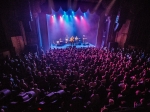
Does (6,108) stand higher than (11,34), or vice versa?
(11,34)

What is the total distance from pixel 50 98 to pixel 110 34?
1583 centimetres

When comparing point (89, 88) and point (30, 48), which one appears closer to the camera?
point (89, 88)

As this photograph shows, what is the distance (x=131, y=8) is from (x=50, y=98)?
15152 mm

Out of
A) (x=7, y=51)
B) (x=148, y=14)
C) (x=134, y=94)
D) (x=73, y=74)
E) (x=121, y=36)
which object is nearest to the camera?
(x=134, y=94)

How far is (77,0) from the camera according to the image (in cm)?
1517

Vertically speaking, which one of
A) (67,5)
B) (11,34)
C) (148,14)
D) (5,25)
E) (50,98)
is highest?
(67,5)

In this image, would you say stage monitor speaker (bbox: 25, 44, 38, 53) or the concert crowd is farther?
stage monitor speaker (bbox: 25, 44, 38, 53)

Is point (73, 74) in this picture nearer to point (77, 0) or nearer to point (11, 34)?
point (11, 34)

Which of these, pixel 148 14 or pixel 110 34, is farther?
pixel 110 34

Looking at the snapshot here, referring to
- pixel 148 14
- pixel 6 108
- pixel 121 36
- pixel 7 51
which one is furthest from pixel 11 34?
pixel 148 14

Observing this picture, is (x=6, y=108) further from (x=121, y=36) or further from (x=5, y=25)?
(x=121, y=36)

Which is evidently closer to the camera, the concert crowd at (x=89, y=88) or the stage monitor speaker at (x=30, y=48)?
the concert crowd at (x=89, y=88)

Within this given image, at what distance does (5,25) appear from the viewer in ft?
40.9

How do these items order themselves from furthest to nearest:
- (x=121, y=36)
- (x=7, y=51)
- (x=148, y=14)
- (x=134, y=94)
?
(x=121, y=36), (x=148, y=14), (x=7, y=51), (x=134, y=94)
